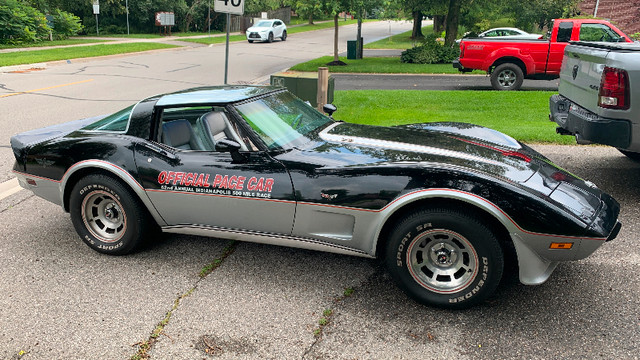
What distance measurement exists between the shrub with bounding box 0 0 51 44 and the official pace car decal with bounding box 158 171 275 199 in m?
26.1

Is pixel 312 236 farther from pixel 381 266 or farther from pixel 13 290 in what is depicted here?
pixel 13 290

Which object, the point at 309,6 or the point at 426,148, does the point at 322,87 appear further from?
the point at 309,6

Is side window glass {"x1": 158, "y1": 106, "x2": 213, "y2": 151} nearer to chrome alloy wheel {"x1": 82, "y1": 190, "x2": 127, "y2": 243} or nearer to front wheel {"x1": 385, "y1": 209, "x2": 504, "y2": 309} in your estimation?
chrome alloy wheel {"x1": 82, "y1": 190, "x2": 127, "y2": 243}

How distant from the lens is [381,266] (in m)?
4.17

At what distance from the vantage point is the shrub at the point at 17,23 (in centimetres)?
2527

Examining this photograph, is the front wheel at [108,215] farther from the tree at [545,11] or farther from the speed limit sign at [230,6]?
the tree at [545,11]

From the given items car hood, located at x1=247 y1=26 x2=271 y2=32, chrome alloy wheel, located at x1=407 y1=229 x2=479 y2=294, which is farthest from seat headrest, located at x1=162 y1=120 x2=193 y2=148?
car hood, located at x1=247 y1=26 x2=271 y2=32

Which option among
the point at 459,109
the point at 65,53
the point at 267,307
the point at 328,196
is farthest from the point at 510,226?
the point at 65,53

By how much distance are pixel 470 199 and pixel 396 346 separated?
1.02 meters

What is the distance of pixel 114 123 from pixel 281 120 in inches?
56.5

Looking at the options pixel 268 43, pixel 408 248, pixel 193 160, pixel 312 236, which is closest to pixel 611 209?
pixel 408 248

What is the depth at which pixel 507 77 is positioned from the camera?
1403 cm

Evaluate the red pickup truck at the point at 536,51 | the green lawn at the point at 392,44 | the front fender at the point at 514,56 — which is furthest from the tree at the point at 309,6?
the green lawn at the point at 392,44

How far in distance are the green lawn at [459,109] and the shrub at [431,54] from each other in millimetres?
9194
